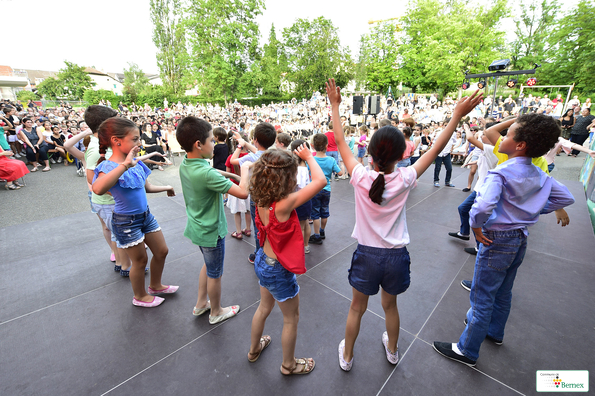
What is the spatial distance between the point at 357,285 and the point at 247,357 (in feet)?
4.00

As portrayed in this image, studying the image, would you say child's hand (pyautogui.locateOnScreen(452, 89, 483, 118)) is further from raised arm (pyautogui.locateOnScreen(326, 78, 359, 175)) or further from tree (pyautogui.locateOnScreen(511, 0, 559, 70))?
tree (pyautogui.locateOnScreen(511, 0, 559, 70))

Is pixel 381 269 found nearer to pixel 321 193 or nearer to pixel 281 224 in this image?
pixel 281 224

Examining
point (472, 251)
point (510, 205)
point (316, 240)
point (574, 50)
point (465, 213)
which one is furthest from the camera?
point (574, 50)

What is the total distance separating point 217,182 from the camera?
1950 millimetres

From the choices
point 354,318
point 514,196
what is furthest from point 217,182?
point 514,196

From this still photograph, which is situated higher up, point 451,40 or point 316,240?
point 451,40

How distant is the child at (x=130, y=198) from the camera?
2148mm

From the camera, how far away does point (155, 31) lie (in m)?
36.2

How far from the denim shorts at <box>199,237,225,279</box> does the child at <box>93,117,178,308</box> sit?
73 centimetres

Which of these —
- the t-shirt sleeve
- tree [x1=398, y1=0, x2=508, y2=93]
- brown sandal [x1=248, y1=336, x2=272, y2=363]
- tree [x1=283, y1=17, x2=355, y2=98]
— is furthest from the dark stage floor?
tree [x1=283, y1=17, x2=355, y2=98]

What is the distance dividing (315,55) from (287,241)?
37529 mm

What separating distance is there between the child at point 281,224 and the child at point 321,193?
2.10 m

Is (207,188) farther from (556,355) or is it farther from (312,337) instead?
(556,355)

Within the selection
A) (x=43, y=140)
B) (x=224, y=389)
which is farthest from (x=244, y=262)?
(x=43, y=140)
